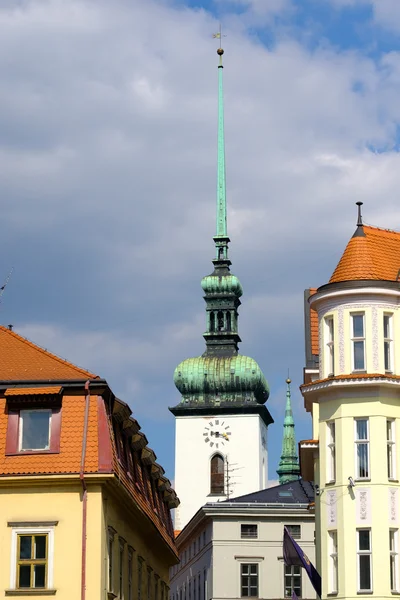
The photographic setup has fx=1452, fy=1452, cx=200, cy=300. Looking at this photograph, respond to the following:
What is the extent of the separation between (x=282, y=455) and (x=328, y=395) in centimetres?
11568

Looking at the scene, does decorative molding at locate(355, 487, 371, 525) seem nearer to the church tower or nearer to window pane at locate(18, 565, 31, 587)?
window pane at locate(18, 565, 31, 587)

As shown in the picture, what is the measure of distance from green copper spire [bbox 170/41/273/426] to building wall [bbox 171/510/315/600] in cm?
5683

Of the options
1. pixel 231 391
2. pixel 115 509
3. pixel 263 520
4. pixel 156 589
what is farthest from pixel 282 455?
pixel 115 509

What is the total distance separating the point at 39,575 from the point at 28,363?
269 inches

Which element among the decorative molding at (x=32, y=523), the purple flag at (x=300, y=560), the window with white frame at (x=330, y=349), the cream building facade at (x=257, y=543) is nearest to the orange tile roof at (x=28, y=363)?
the decorative molding at (x=32, y=523)

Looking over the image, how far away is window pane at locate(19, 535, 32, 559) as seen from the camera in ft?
128

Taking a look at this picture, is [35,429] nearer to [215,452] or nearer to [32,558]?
[32,558]

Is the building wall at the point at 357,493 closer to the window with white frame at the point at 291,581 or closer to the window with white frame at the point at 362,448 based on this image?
the window with white frame at the point at 362,448

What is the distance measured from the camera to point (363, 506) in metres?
37.7

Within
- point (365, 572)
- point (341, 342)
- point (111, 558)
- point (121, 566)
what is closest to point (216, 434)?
point (121, 566)

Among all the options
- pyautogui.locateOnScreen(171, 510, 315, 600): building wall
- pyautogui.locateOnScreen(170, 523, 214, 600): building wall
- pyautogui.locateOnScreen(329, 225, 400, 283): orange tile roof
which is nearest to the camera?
pyautogui.locateOnScreen(329, 225, 400, 283): orange tile roof

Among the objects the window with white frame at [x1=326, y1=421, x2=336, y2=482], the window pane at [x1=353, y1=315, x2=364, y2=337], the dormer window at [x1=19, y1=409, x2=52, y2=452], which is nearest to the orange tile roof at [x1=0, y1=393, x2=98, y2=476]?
the dormer window at [x1=19, y1=409, x2=52, y2=452]

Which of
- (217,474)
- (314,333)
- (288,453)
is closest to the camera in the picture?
(314,333)

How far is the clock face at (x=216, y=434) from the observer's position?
14538 cm
